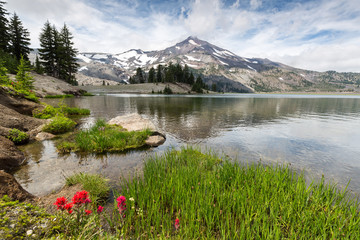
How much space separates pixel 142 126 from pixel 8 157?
316 inches

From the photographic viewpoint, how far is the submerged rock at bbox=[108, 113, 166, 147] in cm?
1222

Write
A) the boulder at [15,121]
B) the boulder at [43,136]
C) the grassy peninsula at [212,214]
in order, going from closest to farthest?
the grassy peninsula at [212,214], the boulder at [15,121], the boulder at [43,136]

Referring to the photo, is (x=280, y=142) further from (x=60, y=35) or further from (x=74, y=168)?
(x=60, y=35)

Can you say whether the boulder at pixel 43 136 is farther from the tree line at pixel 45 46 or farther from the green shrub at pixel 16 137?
the tree line at pixel 45 46

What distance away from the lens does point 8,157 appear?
7.23 m

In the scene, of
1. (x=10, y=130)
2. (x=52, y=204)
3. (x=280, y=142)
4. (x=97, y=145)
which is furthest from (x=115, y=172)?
(x=280, y=142)

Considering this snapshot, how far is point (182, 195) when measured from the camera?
452 centimetres

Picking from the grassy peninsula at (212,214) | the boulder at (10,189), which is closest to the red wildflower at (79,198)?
the grassy peninsula at (212,214)

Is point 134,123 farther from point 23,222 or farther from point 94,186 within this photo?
point 23,222

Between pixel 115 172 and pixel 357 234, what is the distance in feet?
25.9

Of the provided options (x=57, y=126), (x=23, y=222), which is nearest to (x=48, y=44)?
(x=57, y=126)

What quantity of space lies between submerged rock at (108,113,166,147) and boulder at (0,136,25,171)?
6.72 m

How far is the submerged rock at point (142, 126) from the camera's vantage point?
12220 mm

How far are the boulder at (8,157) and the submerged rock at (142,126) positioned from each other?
22.1 ft
